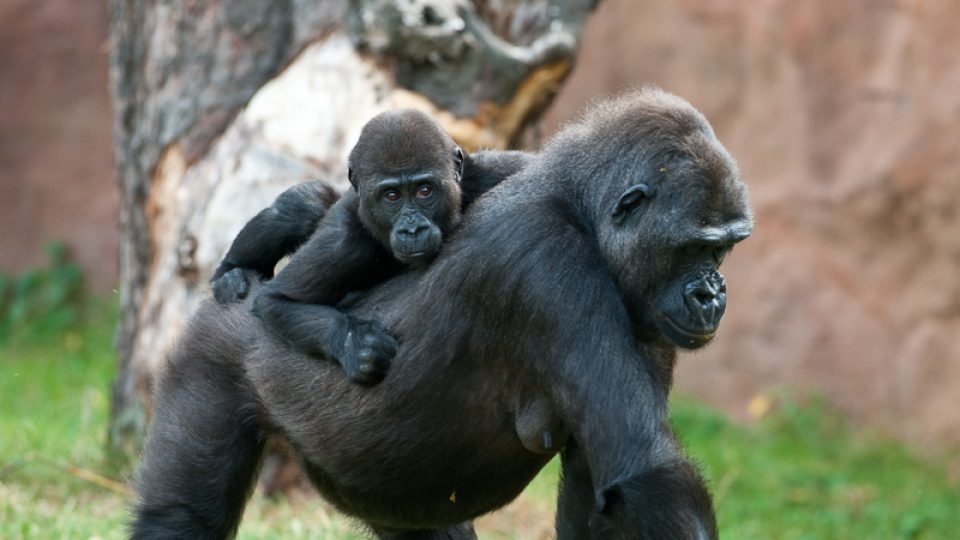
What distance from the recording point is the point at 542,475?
7812 mm

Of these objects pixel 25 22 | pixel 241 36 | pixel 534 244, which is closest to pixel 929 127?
pixel 241 36

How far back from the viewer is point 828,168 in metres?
9.81

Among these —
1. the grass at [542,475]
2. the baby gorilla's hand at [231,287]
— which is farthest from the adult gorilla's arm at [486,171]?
the grass at [542,475]

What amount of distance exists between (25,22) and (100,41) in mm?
633

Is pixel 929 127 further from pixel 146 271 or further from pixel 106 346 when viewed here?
pixel 106 346

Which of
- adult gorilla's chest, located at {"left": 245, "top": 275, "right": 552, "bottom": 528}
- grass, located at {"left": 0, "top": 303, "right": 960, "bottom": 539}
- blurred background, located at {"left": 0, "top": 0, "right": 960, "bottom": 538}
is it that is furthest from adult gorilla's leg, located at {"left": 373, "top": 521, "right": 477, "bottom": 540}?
blurred background, located at {"left": 0, "top": 0, "right": 960, "bottom": 538}

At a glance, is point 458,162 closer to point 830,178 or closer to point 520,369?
point 520,369

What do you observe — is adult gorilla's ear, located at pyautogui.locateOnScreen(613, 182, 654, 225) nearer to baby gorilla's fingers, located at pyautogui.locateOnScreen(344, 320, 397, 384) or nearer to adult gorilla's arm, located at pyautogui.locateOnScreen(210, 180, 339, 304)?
baby gorilla's fingers, located at pyautogui.locateOnScreen(344, 320, 397, 384)

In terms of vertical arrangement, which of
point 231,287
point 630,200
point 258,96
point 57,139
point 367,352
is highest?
point 630,200

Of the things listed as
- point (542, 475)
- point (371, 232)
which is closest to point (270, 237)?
point (371, 232)

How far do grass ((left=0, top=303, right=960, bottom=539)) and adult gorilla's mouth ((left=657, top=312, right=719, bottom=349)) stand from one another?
1.55 metres

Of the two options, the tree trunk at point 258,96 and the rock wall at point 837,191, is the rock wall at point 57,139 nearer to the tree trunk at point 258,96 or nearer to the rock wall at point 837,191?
the rock wall at point 837,191

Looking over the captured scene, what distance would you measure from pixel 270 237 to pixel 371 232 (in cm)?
45

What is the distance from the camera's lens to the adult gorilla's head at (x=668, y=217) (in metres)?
3.61
